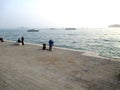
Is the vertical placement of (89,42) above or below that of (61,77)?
below

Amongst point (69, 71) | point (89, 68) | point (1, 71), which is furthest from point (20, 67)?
point (89, 68)

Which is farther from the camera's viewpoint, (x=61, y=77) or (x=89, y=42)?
(x=89, y=42)

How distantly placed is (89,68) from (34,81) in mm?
4155

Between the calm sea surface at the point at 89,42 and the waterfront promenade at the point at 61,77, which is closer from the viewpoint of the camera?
the waterfront promenade at the point at 61,77

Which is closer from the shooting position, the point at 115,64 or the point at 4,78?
the point at 4,78

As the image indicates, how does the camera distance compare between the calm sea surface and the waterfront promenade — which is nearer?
the waterfront promenade

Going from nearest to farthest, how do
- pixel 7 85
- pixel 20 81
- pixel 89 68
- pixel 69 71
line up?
pixel 7 85
pixel 20 81
pixel 69 71
pixel 89 68

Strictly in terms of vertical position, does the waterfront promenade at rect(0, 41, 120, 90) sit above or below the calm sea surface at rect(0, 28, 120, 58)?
above

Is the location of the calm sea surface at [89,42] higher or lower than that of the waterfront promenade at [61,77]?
lower

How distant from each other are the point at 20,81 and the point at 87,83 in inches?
142

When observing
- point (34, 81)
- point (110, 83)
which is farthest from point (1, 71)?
point (110, 83)

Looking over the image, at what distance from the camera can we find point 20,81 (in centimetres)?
777

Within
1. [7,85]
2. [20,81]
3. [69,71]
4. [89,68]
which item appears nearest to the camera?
[7,85]

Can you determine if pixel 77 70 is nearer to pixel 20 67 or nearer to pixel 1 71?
pixel 20 67
